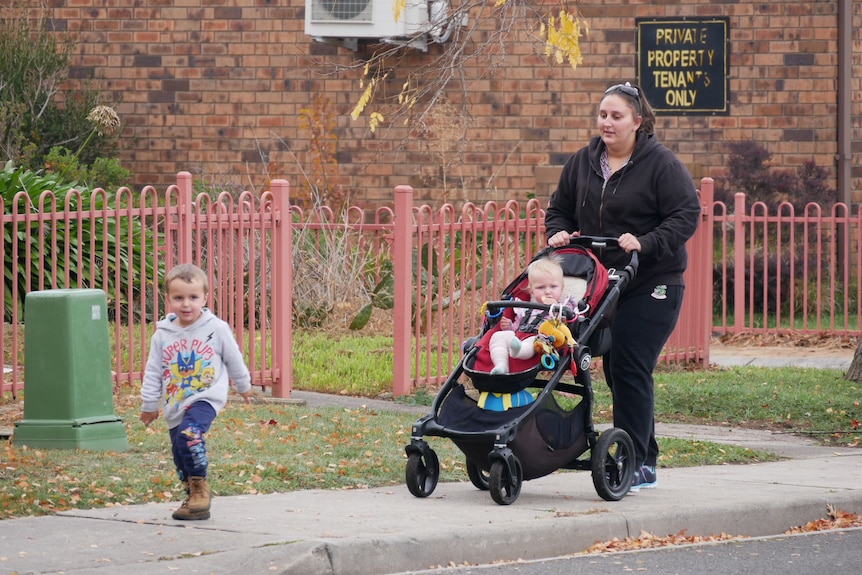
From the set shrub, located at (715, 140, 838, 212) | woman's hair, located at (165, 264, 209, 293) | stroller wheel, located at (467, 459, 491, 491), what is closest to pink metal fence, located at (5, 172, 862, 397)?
shrub, located at (715, 140, 838, 212)

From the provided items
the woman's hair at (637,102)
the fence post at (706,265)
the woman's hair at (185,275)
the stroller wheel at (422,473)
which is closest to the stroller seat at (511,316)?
the stroller wheel at (422,473)

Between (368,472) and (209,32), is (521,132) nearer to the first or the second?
(209,32)

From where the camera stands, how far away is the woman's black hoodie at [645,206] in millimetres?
7309

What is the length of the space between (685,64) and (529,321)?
11738 millimetres

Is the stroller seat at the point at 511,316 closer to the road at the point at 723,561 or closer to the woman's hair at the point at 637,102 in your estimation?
the woman's hair at the point at 637,102

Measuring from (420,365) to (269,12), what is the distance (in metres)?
8.39

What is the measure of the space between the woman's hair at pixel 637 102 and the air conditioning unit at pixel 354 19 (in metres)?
11.0

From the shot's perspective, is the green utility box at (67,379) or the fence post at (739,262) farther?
the fence post at (739,262)

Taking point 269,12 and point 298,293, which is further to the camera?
point 269,12

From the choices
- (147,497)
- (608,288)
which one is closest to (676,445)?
(608,288)

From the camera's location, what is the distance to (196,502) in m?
6.33

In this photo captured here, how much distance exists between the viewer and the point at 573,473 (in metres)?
8.30

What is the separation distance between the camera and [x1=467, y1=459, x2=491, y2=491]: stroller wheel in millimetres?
7355

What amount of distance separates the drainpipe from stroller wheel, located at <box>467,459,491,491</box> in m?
11.4
